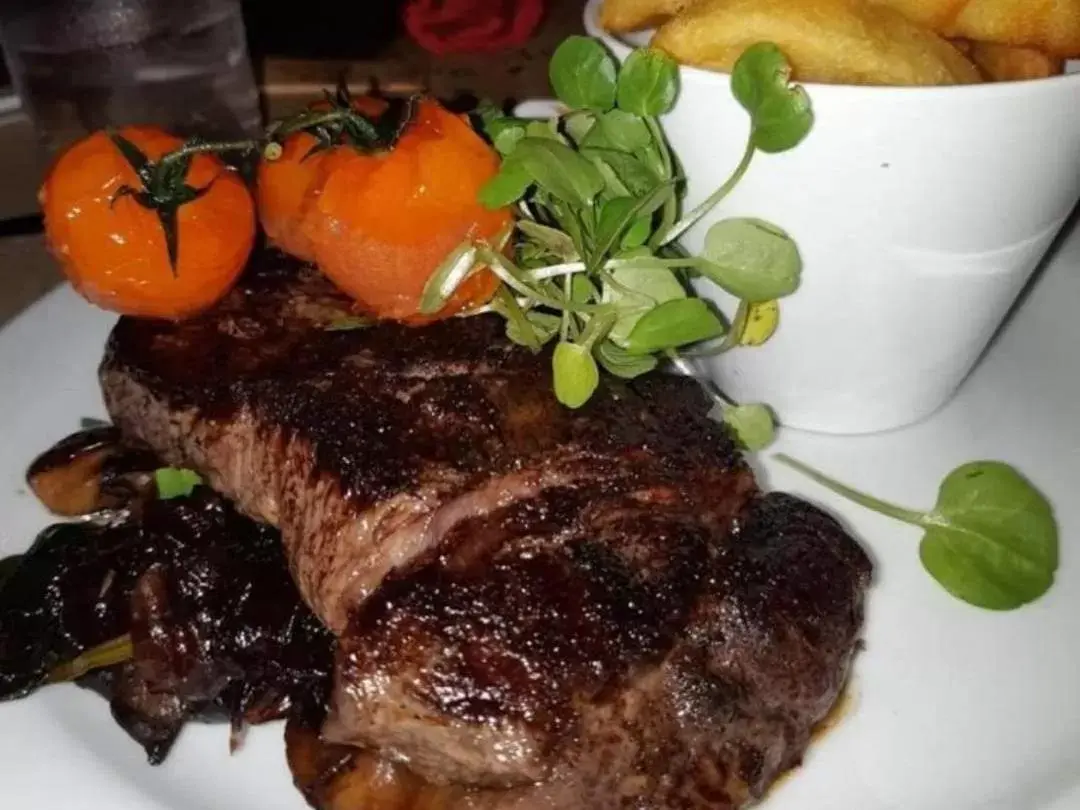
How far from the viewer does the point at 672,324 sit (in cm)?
171

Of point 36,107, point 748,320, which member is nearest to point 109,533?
point 748,320

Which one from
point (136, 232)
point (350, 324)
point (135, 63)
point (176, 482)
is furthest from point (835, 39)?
point (135, 63)

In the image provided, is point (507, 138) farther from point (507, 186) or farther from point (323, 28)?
point (323, 28)

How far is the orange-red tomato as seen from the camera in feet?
5.68

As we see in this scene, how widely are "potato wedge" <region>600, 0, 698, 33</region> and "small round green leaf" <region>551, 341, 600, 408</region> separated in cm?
57

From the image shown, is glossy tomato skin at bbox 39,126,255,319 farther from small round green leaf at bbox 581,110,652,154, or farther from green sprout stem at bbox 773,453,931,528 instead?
green sprout stem at bbox 773,453,931,528

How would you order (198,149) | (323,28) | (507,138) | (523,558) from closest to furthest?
(523,558), (198,149), (507,138), (323,28)

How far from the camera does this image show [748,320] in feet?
6.50

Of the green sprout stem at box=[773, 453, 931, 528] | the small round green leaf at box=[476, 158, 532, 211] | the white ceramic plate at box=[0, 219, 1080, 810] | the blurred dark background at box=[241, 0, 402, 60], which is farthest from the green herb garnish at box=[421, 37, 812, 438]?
the blurred dark background at box=[241, 0, 402, 60]

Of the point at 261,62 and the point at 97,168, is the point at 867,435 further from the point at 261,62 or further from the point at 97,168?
the point at 261,62

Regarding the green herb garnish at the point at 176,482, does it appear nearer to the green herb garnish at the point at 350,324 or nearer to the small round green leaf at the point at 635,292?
the green herb garnish at the point at 350,324

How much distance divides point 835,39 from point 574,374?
58 cm

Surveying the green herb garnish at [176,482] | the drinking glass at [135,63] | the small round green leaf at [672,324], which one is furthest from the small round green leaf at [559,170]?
the drinking glass at [135,63]

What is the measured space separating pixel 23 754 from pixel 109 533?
14.6 inches
